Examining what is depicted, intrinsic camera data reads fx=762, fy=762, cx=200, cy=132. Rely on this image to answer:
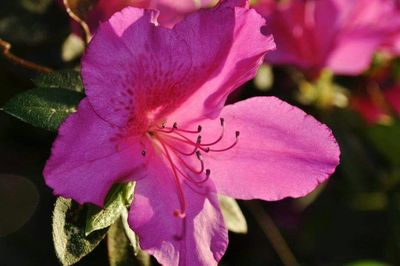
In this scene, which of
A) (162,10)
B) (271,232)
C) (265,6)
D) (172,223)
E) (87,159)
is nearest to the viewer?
(87,159)

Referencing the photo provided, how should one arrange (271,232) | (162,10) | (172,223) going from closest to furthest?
(172,223) → (162,10) → (271,232)

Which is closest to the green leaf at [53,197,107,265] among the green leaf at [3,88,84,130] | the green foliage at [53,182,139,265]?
the green foliage at [53,182,139,265]

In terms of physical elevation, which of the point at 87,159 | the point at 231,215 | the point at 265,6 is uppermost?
the point at 87,159

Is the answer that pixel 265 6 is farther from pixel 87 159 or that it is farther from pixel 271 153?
pixel 87 159

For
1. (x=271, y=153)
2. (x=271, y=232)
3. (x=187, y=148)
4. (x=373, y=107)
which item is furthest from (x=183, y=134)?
(x=373, y=107)

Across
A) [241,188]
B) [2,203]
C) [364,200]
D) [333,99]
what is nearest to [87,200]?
[241,188]

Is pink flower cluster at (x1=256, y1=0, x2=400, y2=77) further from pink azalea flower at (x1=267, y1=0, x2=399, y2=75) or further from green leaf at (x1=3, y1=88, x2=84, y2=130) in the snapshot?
green leaf at (x1=3, y1=88, x2=84, y2=130)
